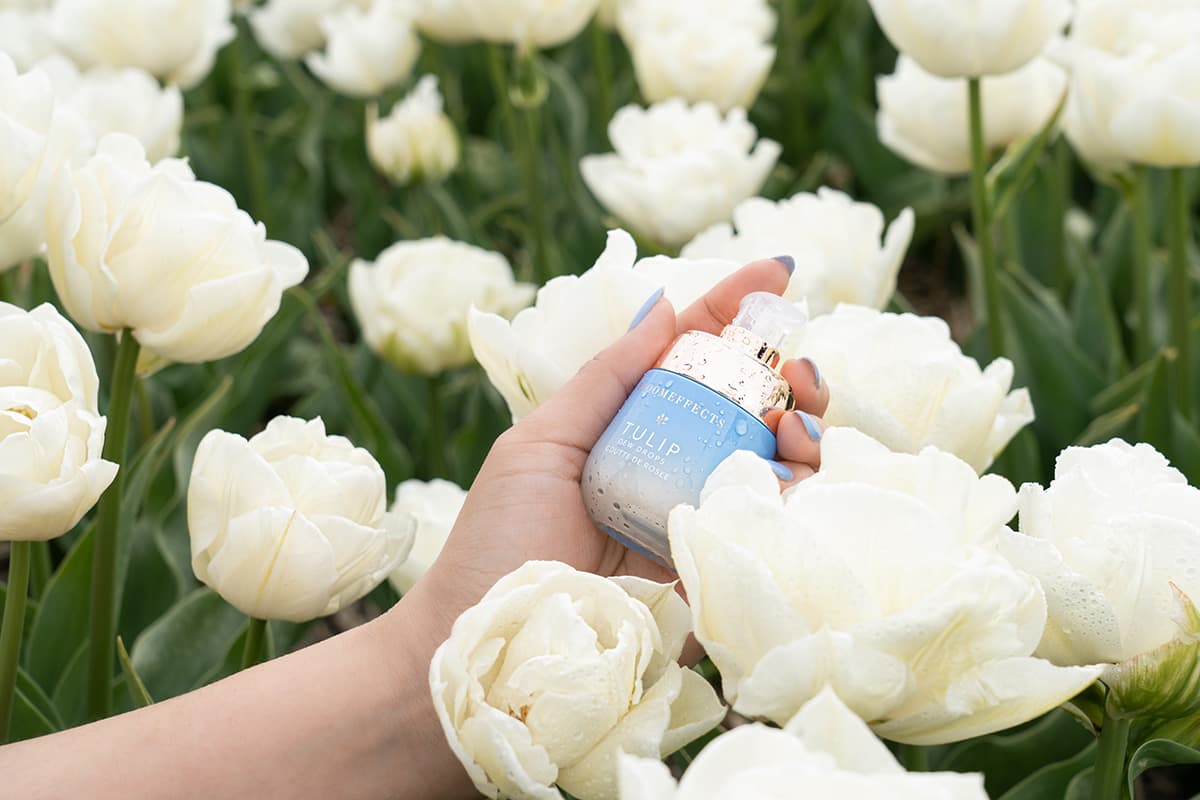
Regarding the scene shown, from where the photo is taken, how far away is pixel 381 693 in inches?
34.4

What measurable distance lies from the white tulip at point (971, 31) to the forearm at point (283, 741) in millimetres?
719

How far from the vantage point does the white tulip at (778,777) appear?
0.50 meters

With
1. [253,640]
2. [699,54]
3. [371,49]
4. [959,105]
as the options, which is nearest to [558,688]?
[253,640]

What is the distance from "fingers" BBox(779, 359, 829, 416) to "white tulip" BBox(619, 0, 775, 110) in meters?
1.09

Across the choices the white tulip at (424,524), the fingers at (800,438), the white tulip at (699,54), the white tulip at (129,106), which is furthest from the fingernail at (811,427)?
the white tulip at (699,54)

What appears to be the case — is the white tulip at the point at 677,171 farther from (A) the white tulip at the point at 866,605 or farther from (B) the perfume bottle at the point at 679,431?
(A) the white tulip at the point at 866,605

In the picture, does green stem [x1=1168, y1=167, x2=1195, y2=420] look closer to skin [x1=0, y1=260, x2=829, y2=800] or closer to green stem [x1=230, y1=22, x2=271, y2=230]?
skin [x1=0, y1=260, x2=829, y2=800]

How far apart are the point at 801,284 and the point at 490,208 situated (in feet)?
3.79

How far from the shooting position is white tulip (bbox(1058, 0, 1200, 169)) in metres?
1.32

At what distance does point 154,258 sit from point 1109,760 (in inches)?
25.8

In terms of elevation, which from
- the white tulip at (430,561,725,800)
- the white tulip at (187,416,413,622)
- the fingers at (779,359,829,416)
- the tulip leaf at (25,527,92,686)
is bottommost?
the tulip leaf at (25,527,92,686)

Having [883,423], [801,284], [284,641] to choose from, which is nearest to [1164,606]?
[883,423]

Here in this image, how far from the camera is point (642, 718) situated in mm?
726

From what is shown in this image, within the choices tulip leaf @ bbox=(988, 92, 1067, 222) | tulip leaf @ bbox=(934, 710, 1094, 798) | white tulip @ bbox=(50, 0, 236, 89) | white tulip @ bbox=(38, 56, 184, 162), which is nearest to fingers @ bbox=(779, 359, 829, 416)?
tulip leaf @ bbox=(934, 710, 1094, 798)
